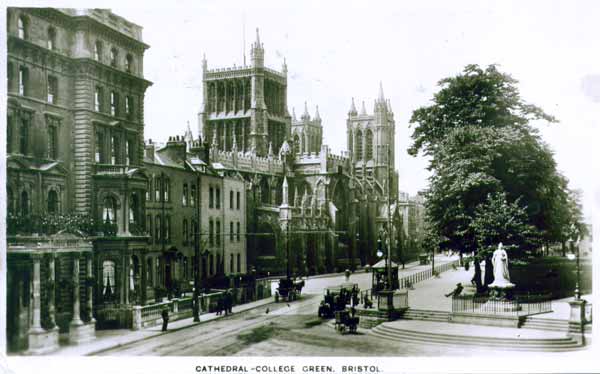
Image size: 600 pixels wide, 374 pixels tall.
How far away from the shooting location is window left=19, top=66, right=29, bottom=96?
926 inches

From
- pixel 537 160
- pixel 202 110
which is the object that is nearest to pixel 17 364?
pixel 537 160

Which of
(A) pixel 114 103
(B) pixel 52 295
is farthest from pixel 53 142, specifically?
(B) pixel 52 295

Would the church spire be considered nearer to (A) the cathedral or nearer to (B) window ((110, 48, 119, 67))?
(A) the cathedral

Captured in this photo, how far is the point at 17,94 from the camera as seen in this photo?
2342 cm

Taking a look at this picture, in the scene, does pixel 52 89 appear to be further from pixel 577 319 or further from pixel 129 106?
pixel 577 319

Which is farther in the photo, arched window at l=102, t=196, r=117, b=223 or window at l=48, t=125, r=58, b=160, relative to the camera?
arched window at l=102, t=196, r=117, b=223

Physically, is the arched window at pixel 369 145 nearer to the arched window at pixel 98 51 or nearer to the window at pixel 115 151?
the window at pixel 115 151

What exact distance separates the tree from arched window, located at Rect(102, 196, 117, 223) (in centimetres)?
1236

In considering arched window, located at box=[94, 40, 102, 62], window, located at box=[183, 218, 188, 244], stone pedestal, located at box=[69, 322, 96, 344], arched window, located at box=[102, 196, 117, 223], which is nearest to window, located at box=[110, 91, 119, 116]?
arched window, located at box=[94, 40, 102, 62]

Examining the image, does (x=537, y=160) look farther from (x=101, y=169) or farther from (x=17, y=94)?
(x=17, y=94)

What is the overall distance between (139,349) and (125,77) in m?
9.44

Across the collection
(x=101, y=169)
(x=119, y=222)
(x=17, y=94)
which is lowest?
(x=119, y=222)

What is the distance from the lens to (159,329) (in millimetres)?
26688

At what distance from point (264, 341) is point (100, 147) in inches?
334
